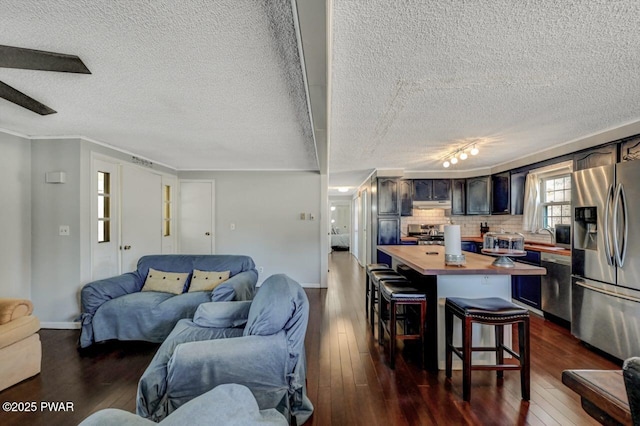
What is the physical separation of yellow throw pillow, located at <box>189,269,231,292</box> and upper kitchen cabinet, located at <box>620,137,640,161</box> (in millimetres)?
4392

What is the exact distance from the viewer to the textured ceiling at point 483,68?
1.29m

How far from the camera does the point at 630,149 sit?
2703mm

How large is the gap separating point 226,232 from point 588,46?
5.05 meters

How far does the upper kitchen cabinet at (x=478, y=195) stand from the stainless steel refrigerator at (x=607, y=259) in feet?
7.54

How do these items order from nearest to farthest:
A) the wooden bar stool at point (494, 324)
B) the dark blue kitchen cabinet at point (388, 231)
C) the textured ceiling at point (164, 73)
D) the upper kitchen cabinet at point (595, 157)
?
the textured ceiling at point (164, 73) → the wooden bar stool at point (494, 324) → the upper kitchen cabinet at point (595, 157) → the dark blue kitchen cabinet at point (388, 231)

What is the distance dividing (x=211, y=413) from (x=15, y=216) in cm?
394

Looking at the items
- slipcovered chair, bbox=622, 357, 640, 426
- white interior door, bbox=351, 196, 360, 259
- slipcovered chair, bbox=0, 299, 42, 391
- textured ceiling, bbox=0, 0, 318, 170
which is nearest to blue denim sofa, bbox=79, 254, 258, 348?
slipcovered chair, bbox=0, 299, 42, 391

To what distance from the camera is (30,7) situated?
48.8 inches

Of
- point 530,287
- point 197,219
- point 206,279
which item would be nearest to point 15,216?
point 206,279

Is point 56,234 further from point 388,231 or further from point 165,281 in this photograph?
point 388,231

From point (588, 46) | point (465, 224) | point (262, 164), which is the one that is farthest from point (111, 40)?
point (465, 224)

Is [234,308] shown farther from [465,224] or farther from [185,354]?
[465,224]

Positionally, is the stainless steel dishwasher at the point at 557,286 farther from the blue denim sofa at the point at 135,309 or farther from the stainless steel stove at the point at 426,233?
the blue denim sofa at the point at 135,309

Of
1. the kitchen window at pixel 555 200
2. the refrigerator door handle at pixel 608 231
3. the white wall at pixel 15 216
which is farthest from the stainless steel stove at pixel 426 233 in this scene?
the white wall at pixel 15 216
